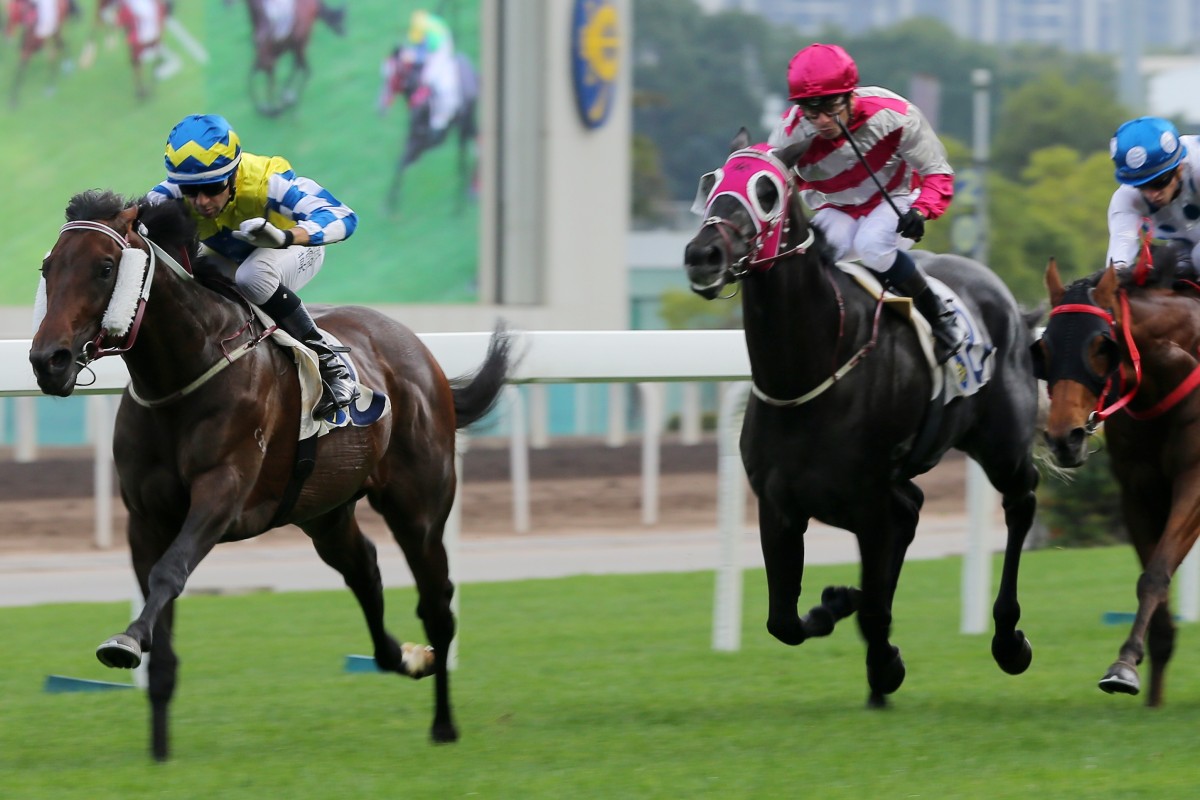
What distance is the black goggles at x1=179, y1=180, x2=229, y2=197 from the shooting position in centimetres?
506

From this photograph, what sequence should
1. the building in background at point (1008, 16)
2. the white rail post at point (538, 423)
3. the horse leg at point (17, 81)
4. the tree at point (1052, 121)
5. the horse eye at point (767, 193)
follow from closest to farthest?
the horse eye at point (767, 193) < the white rail post at point (538, 423) < the horse leg at point (17, 81) < the tree at point (1052, 121) < the building in background at point (1008, 16)

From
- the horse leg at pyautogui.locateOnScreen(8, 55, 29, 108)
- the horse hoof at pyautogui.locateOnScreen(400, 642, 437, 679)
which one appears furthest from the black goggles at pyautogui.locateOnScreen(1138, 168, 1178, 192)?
the horse leg at pyautogui.locateOnScreen(8, 55, 29, 108)

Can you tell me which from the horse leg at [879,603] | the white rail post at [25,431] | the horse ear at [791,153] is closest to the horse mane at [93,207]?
the horse ear at [791,153]

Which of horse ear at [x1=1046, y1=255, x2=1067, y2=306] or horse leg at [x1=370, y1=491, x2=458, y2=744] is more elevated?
horse ear at [x1=1046, y1=255, x2=1067, y2=306]

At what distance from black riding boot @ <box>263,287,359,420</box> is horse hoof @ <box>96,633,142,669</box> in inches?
42.4

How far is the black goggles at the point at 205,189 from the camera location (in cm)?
506

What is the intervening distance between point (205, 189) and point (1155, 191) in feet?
9.04

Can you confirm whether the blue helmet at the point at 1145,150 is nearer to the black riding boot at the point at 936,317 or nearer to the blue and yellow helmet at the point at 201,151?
the black riding boot at the point at 936,317

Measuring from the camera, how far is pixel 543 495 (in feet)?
52.7

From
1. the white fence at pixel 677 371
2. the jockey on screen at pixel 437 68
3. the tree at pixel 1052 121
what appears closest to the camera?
the white fence at pixel 677 371

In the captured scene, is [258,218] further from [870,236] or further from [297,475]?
[870,236]

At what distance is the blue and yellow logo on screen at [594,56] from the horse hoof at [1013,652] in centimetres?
1823

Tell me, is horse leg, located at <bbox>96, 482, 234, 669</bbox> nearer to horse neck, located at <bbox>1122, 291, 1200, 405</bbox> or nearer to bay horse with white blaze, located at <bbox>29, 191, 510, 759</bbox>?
bay horse with white blaze, located at <bbox>29, 191, 510, 759</bbox>

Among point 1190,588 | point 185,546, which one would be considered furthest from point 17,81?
point 185,546
